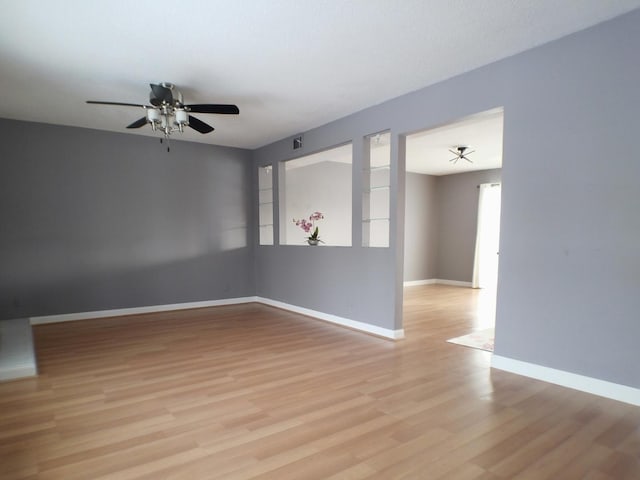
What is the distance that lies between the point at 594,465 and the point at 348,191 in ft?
22.7

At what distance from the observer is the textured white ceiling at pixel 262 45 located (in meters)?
2.41

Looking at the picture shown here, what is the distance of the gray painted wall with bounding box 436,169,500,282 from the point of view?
8.46 m

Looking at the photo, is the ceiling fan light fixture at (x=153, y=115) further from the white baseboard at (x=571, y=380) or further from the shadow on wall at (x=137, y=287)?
the white baseboard at (x=571, y=380)

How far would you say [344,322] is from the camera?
4773mm

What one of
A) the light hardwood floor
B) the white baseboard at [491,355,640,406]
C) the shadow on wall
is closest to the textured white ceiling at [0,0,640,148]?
the shadow on wall

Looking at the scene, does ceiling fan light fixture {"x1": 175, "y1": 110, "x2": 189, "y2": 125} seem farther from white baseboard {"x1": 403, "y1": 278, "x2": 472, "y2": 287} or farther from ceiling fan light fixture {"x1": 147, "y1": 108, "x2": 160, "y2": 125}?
white baseboard {"x1": 403, "y1": 278, "x2": 472, "y2": 287}

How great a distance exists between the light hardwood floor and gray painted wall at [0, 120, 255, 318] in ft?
4.85

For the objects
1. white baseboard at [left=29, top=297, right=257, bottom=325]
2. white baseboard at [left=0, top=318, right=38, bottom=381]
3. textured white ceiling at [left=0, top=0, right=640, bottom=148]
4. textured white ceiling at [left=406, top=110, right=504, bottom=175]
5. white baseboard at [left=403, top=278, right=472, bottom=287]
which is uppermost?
textured white ceiling at [left=0, top=0, right=640, bottom=148]

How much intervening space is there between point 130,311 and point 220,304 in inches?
55.3

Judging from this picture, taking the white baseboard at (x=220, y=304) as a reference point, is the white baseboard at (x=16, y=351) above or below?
above

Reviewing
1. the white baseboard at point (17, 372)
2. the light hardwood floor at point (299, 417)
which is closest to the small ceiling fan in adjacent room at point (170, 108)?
the light hardwood floor at point (299, 417)

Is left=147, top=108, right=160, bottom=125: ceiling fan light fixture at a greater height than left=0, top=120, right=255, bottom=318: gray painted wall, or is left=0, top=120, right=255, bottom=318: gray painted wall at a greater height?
left=147, top=108, right=160, bottom=125: ceiling fan light fixture

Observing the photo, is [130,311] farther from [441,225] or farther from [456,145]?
[441,225]

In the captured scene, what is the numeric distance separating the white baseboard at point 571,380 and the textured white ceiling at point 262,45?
8.45ft
